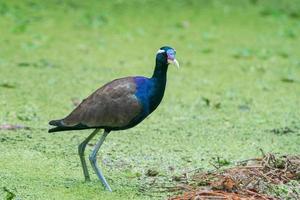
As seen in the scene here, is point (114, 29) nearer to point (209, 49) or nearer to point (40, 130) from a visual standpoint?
point (209, 49)

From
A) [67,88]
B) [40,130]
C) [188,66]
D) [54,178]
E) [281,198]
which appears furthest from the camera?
[188,66]

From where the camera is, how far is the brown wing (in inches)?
190

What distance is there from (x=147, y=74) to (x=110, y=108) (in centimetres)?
378

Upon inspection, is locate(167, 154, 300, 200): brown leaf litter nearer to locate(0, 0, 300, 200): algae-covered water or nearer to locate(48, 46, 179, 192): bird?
locate(0, 0, 300, 200): algae-covered water

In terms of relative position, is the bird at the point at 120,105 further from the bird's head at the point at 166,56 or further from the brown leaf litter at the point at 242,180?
the brown leaf litter at the point at 242,180

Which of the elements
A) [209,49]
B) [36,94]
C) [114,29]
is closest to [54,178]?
[36,94]

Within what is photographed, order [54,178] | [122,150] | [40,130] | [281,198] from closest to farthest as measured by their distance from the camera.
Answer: [281,198] → [54,178] → [122,150] → [40,130]

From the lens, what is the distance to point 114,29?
10.8 m

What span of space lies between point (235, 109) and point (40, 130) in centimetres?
174

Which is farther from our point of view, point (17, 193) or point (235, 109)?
point (235, 109)

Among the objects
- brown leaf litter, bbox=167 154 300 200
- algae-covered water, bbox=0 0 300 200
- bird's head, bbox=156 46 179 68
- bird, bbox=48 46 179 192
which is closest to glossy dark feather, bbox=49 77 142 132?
bird, bbox=48 46 179 192

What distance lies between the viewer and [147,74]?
863 cm

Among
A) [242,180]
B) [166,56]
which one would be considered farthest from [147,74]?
[242,180]

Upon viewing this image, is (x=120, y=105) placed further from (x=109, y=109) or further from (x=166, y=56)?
(x=166, y=56)
